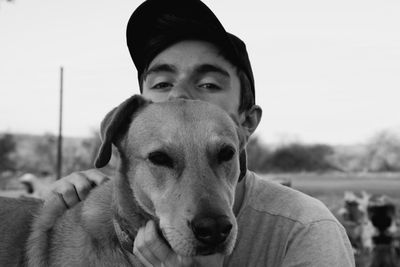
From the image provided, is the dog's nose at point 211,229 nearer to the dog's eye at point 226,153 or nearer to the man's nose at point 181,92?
the dog's eye at point 226,153

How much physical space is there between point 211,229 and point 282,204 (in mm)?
956

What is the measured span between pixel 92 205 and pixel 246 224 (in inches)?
39.3

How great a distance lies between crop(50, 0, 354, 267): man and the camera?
2.90 meters

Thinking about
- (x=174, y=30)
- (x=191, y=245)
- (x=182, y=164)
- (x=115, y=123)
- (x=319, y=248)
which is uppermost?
(x=174, y=30)

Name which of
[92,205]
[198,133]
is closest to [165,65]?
[198,133]

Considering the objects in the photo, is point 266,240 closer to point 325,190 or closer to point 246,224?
point 246,224

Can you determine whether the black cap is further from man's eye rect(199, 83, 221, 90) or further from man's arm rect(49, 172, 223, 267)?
man's arm rect(49, 172, 223, 267)

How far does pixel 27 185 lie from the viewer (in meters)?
12.8

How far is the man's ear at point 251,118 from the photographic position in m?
3.64

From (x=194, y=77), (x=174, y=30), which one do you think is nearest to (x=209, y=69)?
(x=194, y=77)

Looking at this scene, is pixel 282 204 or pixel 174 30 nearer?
pixel 282 204

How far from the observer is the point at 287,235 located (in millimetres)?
3043

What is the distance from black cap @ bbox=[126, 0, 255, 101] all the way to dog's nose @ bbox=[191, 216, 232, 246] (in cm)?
148

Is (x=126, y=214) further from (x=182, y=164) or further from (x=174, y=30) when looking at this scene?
(x=174, y=30)
